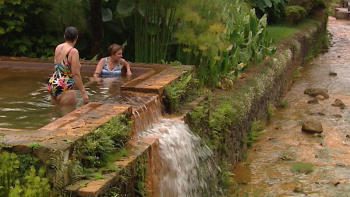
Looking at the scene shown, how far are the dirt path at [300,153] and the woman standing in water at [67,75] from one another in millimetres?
2333

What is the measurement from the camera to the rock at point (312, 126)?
9672mm

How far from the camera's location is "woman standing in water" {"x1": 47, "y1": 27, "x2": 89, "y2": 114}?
6.10 metres

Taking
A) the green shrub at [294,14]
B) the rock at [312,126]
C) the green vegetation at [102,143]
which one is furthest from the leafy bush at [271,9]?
the green vegetation at [102,143]

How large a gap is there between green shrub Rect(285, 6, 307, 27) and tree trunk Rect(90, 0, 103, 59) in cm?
913

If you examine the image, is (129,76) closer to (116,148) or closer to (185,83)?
(185,83)

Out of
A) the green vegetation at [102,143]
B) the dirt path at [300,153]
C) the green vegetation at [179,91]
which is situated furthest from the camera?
the dirt path at [300,153]

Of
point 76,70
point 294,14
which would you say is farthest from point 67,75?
point 294,14

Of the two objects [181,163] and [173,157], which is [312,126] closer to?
[181,163]

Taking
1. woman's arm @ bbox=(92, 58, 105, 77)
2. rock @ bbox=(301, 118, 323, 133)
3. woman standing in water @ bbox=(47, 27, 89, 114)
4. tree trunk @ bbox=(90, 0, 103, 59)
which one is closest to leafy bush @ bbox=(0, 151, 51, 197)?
woman standing in water @ bbox=(47, 27, 89, 114)

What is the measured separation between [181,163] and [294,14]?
1277 centimetres

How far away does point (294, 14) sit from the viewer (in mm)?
17578

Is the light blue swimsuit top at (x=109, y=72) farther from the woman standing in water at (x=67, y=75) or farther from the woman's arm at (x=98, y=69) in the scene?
the woman standing in water at (x=67, y=75)

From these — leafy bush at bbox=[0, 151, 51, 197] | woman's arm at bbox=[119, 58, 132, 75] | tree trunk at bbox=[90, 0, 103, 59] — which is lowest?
leafy bush at bbox=[0, 151, 51, 197]

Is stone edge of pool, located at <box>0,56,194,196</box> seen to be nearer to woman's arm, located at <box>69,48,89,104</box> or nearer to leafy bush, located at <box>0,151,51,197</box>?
leafy bush, located at <box>0,151,51,197</box>
